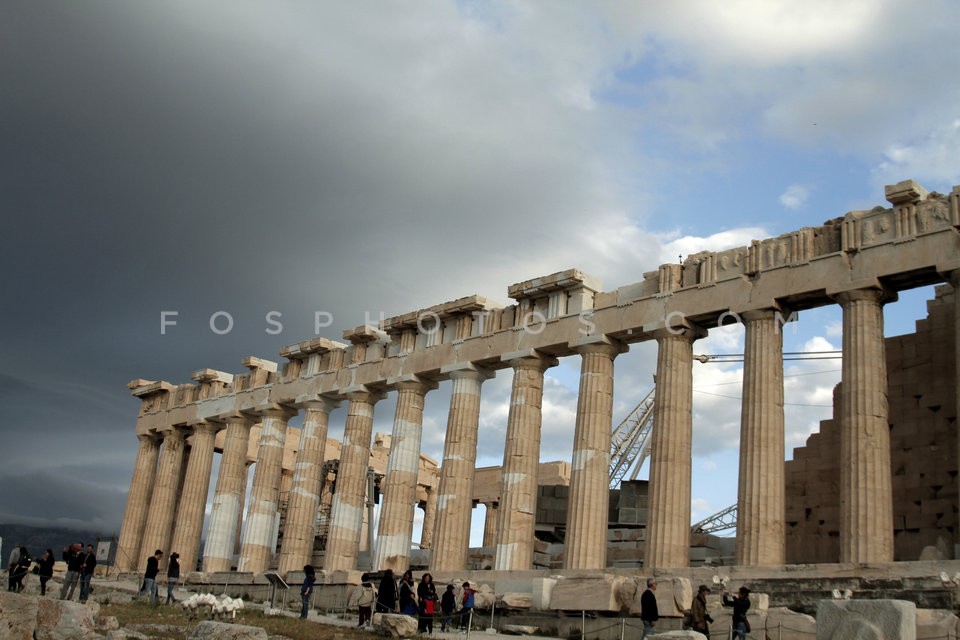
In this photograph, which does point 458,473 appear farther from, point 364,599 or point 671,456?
point 364,599

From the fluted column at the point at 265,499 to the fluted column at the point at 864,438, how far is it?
877 inches

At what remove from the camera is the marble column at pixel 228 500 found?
41.8 metres

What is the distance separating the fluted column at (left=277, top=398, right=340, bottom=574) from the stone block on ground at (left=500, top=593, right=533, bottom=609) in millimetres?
14669

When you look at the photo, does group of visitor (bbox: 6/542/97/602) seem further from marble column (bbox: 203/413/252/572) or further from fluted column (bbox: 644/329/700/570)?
marble column (bbox: 203/413/252/572)

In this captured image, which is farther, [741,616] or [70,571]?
[70,571]

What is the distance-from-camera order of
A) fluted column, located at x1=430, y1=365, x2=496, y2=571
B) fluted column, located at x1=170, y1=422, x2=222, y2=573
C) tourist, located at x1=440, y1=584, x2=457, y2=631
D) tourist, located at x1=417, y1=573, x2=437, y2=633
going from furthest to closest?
1. fluted column, located at x1=170, y1=422, x2=222, y2=573
2. fluted column, located at x1=430, y1=365, x2=496, y2=571
3. tourist, located at x1=440, y1=584, x2=457, y2=631
4. tourist, located at x1=417, y1=573, x2=437, y2=633

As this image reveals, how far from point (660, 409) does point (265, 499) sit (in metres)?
17.8

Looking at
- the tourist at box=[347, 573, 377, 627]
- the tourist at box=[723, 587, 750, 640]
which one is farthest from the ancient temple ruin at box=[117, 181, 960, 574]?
the tourist at box=[723, 587, 750, 640]

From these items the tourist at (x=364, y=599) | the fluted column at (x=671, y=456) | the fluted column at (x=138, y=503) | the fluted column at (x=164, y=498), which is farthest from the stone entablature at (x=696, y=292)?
the tourist at (x=364, y=599)

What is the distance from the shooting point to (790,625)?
18.8 meters

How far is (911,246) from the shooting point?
25.6 meters

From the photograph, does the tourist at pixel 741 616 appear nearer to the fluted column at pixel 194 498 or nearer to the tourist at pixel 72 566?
the tourist at pixel 72 566

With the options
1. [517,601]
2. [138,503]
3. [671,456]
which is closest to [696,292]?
[671,456]

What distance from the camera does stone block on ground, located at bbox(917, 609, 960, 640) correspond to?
56.6 ft
